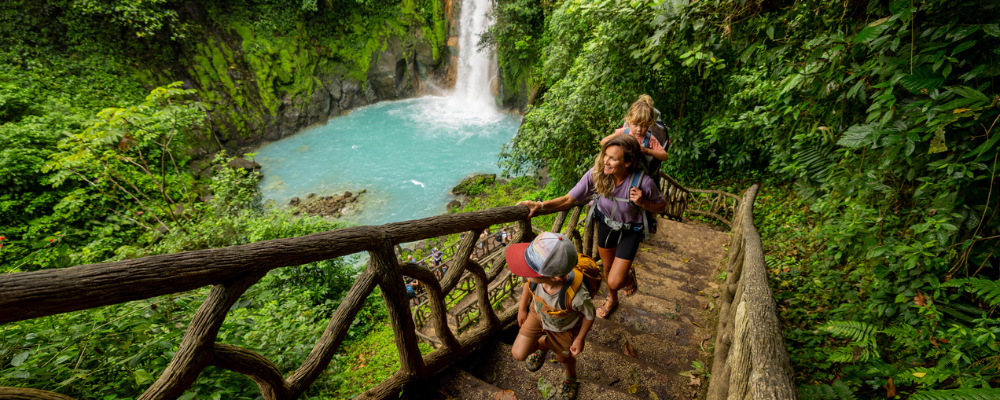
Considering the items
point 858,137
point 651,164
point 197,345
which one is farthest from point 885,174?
point 197,345

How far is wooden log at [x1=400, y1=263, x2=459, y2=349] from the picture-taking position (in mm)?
2195

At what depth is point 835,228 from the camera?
322 cm

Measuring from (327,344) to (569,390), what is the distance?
1.62m

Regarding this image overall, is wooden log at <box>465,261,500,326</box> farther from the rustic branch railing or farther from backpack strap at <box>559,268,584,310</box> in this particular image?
the rustic branch railing

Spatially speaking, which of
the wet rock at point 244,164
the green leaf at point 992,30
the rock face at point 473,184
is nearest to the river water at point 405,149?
the rock face at point 473,184

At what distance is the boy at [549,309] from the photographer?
2.00m

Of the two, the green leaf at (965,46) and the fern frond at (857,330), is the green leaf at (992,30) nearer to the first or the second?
the green leaf at (965,46)

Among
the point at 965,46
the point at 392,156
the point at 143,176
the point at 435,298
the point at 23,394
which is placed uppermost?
the point at 965,46

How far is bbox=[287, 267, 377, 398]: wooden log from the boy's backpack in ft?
3.35

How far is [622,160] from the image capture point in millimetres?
2680

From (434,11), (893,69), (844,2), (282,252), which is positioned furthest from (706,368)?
(434,11)

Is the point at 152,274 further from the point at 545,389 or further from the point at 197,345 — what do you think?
the point at 545,389

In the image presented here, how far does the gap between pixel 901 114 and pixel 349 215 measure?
1442 cm

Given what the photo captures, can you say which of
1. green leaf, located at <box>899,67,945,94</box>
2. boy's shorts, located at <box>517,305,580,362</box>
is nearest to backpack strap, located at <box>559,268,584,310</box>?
boy's shorts, located at <box>517,305,580,362</box>
